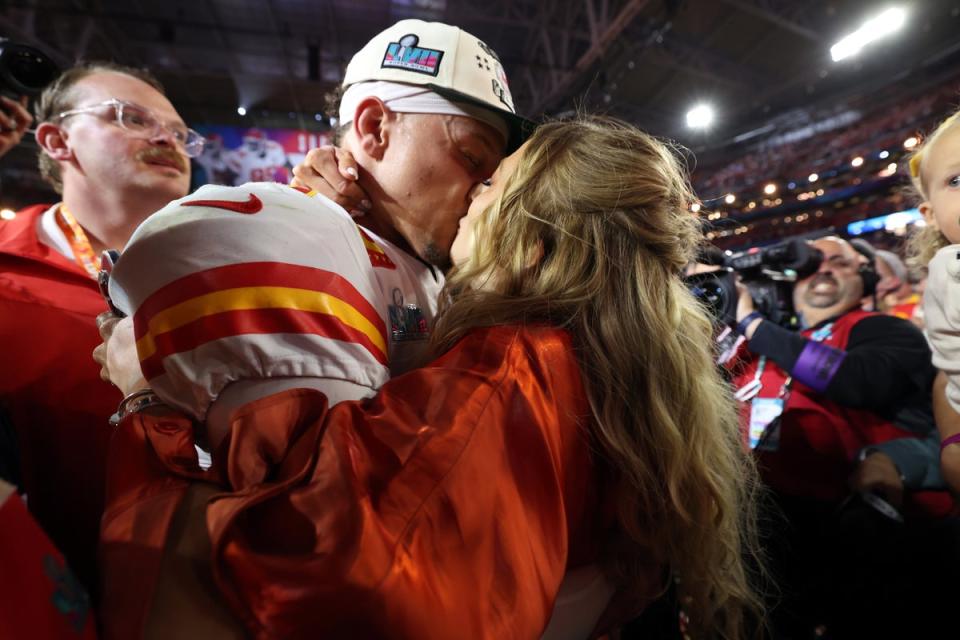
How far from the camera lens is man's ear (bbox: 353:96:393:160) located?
1.44 meters

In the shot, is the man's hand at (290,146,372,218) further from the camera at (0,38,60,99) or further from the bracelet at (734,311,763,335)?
the bracelet at (734,311,763,335)

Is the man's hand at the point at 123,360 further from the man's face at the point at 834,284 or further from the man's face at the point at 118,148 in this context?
the man's face at the point at 834,284

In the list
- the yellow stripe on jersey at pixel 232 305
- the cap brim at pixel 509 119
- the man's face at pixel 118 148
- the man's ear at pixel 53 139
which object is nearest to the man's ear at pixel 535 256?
the yellow stripe on jersey at pixel 232 305

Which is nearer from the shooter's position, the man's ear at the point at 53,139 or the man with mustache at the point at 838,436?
the man with mustache at the point at 838,436

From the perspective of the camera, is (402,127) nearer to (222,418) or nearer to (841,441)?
(222,418)

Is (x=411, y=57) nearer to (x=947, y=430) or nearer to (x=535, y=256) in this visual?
(x=535, y=256)

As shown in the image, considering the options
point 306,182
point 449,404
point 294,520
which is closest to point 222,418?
→ point 294,520

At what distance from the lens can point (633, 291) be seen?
1.00m

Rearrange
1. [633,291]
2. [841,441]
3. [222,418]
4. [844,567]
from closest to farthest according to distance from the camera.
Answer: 1. [222,418]
2. [633,291]
3. [844,567]
4. [841,441]

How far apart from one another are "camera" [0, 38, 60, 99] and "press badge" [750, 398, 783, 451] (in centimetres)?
292

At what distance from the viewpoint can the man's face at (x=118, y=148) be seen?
2088 millimetres

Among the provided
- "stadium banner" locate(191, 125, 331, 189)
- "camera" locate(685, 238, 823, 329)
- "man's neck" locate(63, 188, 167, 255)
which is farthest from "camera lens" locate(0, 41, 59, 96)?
"stadium banner" locate(191, 125, 331, 189)

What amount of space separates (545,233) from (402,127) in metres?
0.63

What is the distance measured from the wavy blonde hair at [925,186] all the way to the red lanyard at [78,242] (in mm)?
2596
